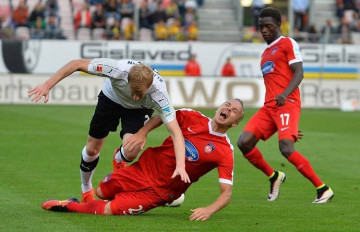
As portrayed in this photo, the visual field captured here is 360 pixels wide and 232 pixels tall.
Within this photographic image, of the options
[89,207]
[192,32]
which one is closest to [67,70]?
[89,207]

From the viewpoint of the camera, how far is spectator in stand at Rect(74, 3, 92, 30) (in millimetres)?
32781

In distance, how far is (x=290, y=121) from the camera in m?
11.2

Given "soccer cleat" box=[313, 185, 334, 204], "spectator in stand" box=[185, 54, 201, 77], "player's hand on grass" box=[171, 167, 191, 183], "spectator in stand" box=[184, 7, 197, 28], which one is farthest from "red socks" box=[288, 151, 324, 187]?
"spectator in stand" box=[184, 7, 197, 28]

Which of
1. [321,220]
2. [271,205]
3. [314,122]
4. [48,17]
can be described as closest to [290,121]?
[271,205]

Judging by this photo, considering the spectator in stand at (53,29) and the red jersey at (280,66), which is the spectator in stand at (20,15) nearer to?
the spectator in stand at (53,29)

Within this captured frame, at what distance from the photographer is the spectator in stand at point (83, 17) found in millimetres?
32781

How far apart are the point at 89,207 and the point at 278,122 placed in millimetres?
2943

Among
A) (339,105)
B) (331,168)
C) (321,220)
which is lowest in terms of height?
(339,105)

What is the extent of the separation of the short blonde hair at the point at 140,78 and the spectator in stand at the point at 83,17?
24.4 metres

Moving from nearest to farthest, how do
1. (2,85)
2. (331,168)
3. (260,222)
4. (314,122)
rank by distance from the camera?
1. (260,222)
2. (331,168)
3. (314,122)
4. (2,85)

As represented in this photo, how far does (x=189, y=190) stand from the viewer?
12.0 metres

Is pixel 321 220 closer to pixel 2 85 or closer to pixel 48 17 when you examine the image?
pixel 2 85

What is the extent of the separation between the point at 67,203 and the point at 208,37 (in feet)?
82.3

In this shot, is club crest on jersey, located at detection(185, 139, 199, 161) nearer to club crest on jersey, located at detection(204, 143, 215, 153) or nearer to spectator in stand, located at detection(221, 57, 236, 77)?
club crest on jersey, located at detection(204, 143, 215, 153)
